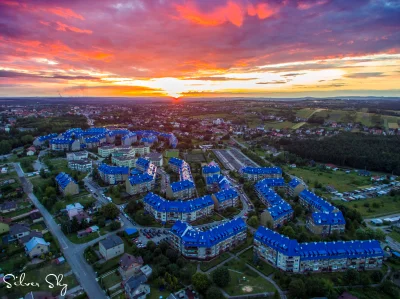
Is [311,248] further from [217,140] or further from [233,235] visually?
[217,140]

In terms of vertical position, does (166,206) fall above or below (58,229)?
above

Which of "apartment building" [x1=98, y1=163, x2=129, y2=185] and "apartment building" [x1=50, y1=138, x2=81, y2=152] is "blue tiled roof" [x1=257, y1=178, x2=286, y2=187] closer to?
"apartment building" [x1=98, y1=163, x2=129, y2=185]

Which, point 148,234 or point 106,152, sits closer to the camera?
point 148,234

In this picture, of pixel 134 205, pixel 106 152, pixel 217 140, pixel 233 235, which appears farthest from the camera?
→ pixel 217 140

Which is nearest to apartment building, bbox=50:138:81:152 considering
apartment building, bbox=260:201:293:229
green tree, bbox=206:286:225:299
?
apartment building, bbox=260:201:293:229

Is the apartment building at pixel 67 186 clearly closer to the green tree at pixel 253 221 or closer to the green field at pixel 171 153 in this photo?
the green field at pixel 171 153

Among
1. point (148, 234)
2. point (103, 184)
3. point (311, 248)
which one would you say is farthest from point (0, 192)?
point (311, 248)

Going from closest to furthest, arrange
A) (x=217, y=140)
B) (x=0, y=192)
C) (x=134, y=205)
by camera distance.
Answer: (x=134, y=205) < (x=0, y=192) < (x=217, y=140)
